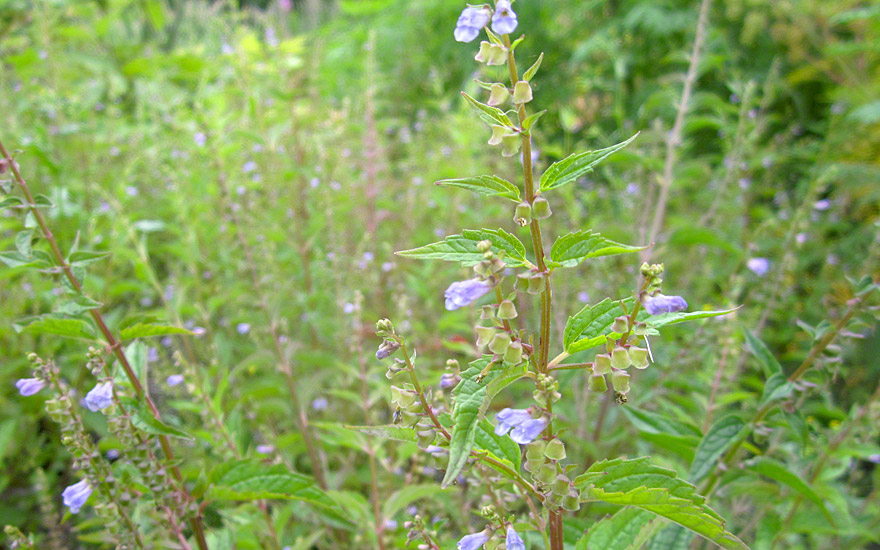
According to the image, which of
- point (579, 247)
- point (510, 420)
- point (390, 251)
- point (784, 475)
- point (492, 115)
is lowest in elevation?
point (390, 251)

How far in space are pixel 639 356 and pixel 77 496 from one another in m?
1.17

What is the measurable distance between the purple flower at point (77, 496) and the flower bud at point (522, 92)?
116 cm

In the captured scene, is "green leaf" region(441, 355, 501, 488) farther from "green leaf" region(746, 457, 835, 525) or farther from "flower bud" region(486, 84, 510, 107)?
"green leaf" region(746, 457, 835, 525)

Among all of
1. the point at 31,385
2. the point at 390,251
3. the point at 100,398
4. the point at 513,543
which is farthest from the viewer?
the point at 390,251

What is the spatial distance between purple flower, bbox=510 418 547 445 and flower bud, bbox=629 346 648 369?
0.52 ft

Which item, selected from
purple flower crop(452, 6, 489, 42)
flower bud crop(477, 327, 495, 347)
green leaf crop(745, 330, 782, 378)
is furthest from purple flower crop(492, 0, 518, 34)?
green leaf crop(745, 330, 782, 378)

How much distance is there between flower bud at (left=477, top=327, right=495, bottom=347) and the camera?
771mm

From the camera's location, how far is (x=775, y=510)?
1.66 metres

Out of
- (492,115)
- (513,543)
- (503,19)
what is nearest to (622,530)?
(513,543)

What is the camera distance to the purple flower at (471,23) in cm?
78

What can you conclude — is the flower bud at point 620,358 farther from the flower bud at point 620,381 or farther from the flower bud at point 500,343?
the flower bud at point 500,343

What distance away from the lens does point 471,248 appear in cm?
81

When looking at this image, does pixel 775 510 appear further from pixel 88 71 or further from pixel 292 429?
pixel 88 71

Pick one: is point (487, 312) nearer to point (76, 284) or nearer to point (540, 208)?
point (540, 208)
